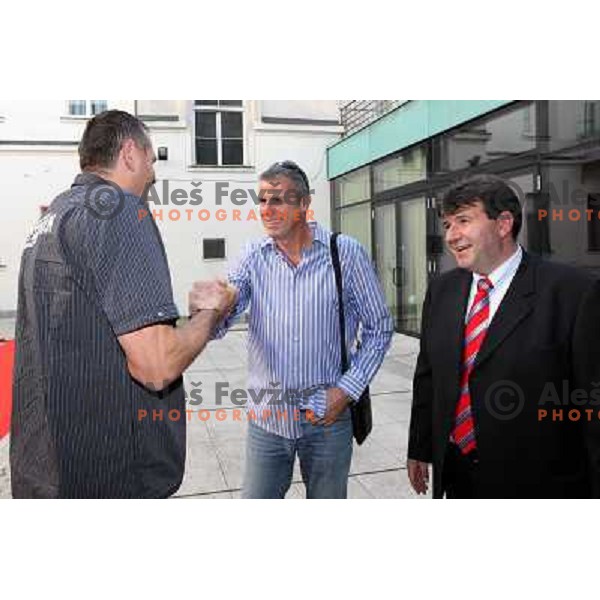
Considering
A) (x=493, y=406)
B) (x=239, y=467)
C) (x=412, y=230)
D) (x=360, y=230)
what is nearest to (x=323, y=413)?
(x=493, y=406)

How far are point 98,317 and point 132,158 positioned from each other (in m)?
0.53

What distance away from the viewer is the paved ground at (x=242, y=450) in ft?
11.9

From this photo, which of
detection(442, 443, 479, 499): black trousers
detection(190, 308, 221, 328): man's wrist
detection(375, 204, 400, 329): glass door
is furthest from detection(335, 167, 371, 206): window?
detection(190, 308, 221, 328): man's wrist

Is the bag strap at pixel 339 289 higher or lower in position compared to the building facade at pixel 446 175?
lower

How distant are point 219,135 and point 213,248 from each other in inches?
93.1

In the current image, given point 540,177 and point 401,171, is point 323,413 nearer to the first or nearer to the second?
point 540,177

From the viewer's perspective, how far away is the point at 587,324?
195 cm

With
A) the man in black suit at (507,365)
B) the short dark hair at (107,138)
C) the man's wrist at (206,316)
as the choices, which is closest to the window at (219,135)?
the man in black suit at (507,365)

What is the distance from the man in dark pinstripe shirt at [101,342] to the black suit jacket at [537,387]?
1044 millimetres

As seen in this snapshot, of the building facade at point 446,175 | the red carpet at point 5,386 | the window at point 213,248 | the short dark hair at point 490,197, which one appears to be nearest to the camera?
the short dark hair at point 490,197

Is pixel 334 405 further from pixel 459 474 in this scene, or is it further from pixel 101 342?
pixel 101 342

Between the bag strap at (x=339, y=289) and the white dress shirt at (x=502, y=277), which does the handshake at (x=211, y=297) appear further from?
the white dress shirt at (x=502, y=277)

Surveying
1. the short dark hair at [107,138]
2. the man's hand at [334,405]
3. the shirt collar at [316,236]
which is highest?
the short dark hair at [107,138]

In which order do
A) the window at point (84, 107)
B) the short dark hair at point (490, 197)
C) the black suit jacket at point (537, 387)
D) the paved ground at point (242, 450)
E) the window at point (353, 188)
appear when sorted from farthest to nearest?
the window at point (84, 107) < the window at point (353, 188) < the paved ground at point (242, 450) < the short dark hair at point (490, 197) < the black suit jacket at point (537, 387)
